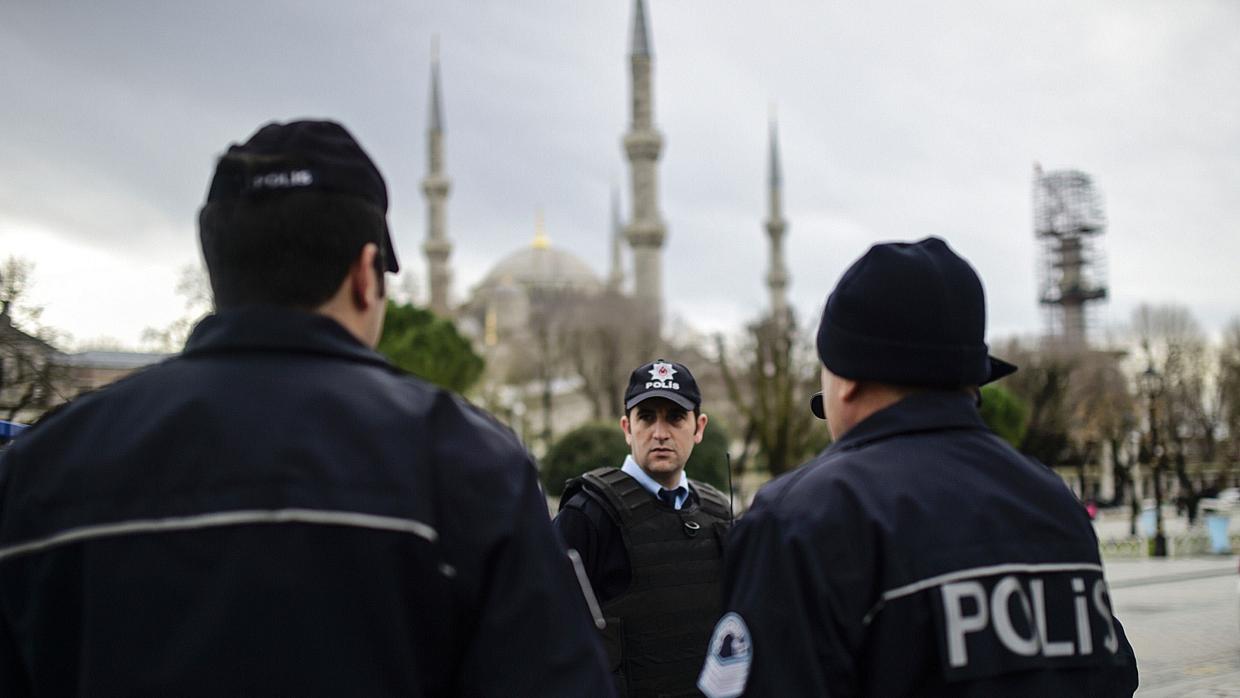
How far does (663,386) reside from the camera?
15.4ft

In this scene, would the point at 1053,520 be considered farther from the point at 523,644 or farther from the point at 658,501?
the point at 658,501

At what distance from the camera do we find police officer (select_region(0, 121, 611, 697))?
167 centimetres

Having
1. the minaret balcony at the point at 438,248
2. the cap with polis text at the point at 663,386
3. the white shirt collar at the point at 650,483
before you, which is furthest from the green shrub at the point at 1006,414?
the minaret balcony at the point at 438,248

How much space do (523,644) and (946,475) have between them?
0.92m

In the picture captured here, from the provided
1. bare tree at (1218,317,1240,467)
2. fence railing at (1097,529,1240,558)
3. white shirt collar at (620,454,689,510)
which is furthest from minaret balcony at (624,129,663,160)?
white shirt collar at (620,454,689,510)

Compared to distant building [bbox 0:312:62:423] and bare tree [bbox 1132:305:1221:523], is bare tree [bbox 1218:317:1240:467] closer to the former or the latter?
bare tree [bbox 1132:305:1221:523]

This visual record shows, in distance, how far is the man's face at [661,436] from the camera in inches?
178

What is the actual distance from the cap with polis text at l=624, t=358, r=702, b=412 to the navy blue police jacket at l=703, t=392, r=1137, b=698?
2.45m

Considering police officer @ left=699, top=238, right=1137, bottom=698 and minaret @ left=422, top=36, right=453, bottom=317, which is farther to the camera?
minaret @ left=422, top=36, right=453, bottom=317

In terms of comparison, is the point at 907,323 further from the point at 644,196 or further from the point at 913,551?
the point at 644,196

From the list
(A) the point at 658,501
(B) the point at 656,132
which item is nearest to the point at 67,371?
(A) the point at 658,501

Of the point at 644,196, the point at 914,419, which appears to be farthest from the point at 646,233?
the point at 914,419

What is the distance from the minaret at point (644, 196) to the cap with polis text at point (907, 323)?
5206 centimetres

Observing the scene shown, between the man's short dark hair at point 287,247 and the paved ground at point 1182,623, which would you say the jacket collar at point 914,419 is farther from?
the paved ground at point 1182,623
